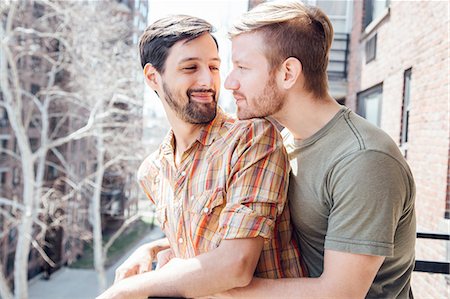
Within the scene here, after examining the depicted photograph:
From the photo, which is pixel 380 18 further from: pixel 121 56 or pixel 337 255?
pixel 121 56

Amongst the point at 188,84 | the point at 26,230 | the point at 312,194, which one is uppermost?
the point at 188,84

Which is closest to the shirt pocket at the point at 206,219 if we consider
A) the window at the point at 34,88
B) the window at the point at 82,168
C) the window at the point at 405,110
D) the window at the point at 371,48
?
the window at the point at 405,110

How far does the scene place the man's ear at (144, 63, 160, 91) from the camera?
1837 mm

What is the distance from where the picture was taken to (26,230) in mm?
Result: 10930

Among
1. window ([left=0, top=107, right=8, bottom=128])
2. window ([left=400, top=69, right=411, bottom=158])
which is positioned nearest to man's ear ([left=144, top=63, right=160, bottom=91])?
window ([left=400, top=69, right=411, bottom=158])

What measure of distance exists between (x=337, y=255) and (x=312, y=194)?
0.20 meters

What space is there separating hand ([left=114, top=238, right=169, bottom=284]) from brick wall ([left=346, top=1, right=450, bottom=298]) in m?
2.17

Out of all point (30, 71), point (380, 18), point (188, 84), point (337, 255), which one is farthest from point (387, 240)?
point (30, 71)

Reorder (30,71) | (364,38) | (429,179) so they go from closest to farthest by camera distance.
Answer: (429,179) < (364,38) < (30,71)

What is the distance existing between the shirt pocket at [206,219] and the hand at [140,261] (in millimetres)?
363

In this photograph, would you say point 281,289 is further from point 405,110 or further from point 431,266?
point 405,110

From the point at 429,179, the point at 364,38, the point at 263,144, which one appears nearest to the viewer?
the point at 263,144

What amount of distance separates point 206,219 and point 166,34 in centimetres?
69

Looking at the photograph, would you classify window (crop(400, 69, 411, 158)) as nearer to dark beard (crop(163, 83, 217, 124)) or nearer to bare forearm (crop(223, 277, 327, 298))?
dark beard (crop(163, 83, 217, 124))
